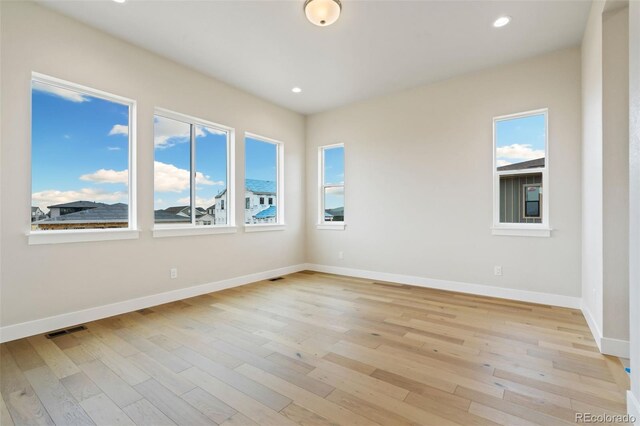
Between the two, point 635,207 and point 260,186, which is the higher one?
point 260,186

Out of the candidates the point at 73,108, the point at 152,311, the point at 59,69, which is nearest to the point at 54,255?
the point at 152,311

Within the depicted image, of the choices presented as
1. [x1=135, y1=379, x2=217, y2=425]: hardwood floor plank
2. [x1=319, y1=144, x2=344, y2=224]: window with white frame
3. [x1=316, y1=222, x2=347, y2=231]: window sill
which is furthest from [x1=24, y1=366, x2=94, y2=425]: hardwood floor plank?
[x1=319, y1=144, x2=344, y2=224]: window with white frame

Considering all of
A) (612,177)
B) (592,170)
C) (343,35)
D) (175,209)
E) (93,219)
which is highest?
(343,35)

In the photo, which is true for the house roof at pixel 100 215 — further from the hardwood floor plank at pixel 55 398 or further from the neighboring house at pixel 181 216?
the hardwood floor plank at pixel 55 398

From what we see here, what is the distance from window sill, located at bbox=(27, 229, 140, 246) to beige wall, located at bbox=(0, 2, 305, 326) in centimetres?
6

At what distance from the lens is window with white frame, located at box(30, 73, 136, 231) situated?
295 cm

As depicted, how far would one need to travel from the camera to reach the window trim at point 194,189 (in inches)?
149

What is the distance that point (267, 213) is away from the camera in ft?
17.6

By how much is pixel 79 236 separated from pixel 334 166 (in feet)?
13.1

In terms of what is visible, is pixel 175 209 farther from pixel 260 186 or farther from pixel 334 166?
pixel 334 166

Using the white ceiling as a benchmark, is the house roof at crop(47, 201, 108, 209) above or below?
below

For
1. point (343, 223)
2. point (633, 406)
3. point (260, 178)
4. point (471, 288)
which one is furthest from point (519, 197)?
point (260, 178)

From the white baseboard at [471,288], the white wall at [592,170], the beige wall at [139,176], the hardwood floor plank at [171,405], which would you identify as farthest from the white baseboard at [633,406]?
the beige wall at [139,176]

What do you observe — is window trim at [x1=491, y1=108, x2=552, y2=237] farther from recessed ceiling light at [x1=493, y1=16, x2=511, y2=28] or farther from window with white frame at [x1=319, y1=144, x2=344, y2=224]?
window with white frame at [x1=319, y1=144, x2=344, y2=224]
